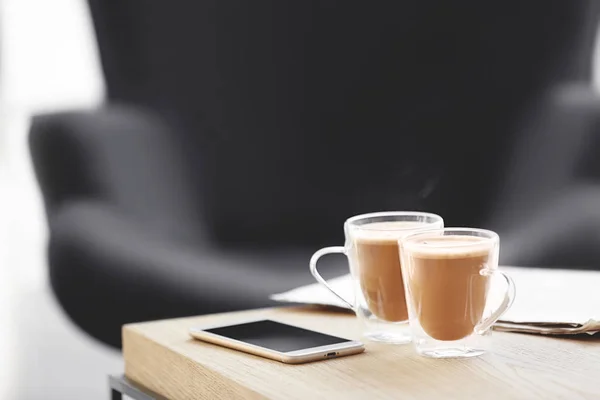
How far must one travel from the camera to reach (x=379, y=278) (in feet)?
2.92

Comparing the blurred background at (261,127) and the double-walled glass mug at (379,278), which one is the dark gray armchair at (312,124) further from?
the double-walled glass mug at (379,278)

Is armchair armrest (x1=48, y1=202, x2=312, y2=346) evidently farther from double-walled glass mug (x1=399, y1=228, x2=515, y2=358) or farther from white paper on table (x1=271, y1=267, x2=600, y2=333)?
double-walled glass mug (x1=399, y1=228, x2=515, y2=358)

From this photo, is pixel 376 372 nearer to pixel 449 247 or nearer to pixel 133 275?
pixel 449 247

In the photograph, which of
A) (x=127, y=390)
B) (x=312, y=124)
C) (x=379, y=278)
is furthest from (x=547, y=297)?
(x=312, y=124)

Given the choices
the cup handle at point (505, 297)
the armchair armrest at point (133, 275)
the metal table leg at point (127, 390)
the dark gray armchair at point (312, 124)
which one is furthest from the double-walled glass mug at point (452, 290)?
the dark gray armchair at point (312, 124)

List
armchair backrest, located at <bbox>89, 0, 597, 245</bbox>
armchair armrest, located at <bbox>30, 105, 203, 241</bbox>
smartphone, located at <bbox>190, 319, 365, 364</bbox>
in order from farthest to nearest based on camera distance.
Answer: armchair backrest, located at <bbox>89, 0, 597, 245</bbox> < armchair armrest, located at <bbox>30, 105, 203, 241</bbox> < smartphone, located at <bbox>190, 319, 365, 364</bbox>

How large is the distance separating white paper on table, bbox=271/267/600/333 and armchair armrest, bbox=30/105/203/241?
0.90 meters

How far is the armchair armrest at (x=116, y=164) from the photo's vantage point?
6.29 feet

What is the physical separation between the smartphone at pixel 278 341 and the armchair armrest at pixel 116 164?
3.38ft

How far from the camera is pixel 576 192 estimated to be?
1.89 m

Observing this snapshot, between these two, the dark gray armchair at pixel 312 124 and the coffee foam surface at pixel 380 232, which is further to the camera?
the dark gray armchair at pixel 312 124

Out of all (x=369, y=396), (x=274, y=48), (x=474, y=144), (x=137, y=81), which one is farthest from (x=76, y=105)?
(x=369, y=396)

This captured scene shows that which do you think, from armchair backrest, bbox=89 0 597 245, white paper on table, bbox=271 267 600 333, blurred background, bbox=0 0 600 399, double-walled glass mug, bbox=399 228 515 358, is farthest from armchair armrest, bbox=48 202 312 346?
double-walled glass mug, bbox=399 228 515 358

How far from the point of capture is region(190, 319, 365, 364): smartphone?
0.83m
